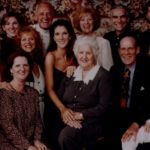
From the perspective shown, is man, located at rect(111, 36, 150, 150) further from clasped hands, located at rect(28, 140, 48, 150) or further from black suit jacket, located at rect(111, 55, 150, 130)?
clasped hands, located at rect(28, 140, 48, 150)

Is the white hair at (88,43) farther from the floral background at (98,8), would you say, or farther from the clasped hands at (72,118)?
the floral background at (98,8)

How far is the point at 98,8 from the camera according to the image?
5.32 m

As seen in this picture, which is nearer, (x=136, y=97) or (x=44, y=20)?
(x=136, y=97)

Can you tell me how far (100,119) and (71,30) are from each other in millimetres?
915

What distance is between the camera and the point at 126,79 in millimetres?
4461

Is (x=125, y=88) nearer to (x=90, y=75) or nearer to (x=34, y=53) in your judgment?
(x=90, y=75)

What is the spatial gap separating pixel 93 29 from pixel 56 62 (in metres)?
0.50

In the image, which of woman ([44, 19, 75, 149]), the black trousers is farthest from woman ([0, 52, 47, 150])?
woman ([44, 19, 75, 149])

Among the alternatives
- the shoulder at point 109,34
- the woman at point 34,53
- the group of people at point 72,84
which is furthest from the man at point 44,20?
the shoulder at point 109,34

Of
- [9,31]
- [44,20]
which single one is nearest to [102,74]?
[44,20]

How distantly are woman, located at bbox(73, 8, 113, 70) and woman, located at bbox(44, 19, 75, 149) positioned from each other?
18cm

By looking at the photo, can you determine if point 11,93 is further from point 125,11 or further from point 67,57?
point 125,11

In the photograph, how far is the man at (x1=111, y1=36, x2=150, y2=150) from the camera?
426cm

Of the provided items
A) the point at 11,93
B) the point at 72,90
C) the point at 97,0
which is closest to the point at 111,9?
the point at 97,0
